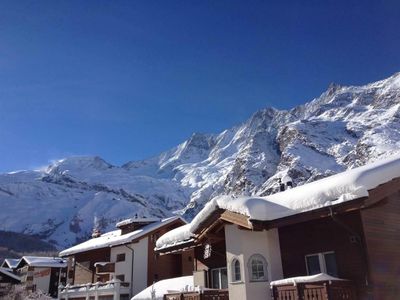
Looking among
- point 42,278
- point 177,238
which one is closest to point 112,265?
point 177,238

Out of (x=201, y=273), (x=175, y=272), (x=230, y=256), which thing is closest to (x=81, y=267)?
(x=175, y=272)

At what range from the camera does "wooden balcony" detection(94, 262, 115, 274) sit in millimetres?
34875

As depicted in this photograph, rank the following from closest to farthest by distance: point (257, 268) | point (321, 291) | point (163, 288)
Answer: point (321, 291) → point (257, 268) → point (163, 288)

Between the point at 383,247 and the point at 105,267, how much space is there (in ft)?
85.7

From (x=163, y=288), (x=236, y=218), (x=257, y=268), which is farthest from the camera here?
(x=163, y=288)

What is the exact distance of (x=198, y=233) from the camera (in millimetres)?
16422

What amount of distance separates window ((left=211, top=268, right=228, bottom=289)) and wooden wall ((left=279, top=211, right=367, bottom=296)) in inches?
127

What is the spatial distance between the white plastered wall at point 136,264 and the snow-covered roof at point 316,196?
19.3 meters

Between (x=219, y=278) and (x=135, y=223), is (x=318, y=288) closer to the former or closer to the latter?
(x=219, y=278)

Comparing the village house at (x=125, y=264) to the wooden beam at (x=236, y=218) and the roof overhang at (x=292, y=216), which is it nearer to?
the roof overhang at (x=292, y=216)

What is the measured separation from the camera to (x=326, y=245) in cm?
1323

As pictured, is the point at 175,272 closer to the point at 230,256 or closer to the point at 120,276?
the point at 120,276

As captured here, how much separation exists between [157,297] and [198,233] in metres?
6.55

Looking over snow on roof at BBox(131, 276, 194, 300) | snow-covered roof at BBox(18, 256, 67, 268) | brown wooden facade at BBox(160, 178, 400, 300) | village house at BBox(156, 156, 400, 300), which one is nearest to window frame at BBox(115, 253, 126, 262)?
snow on roof at BBox(131, 276, 194, 300)
